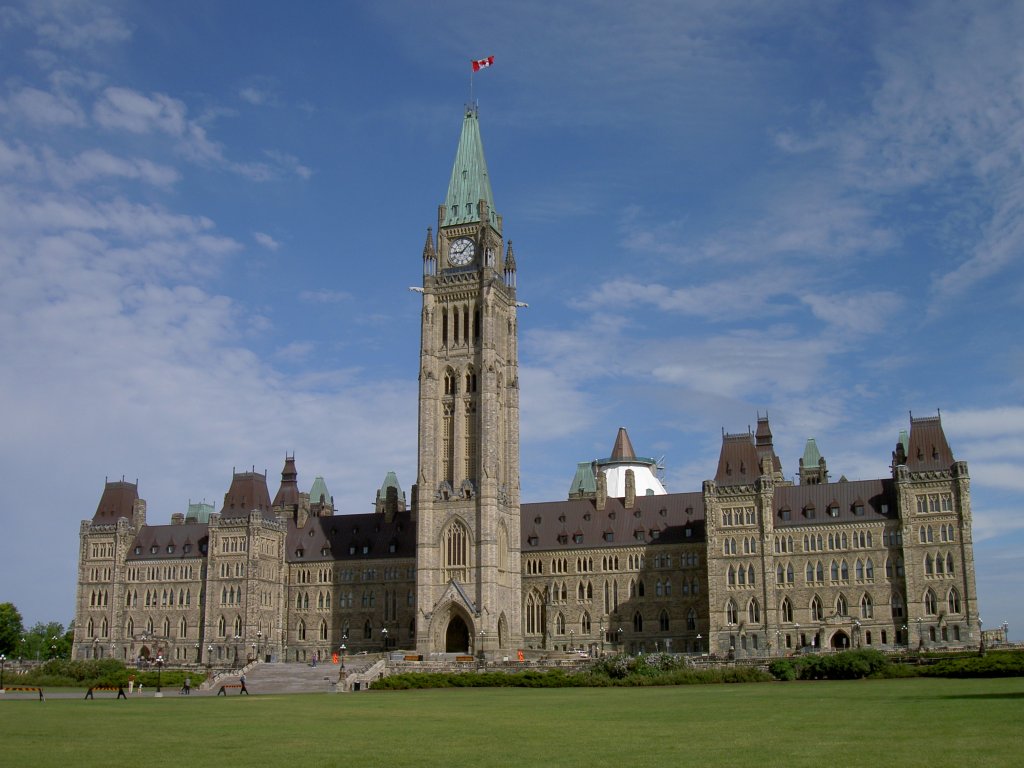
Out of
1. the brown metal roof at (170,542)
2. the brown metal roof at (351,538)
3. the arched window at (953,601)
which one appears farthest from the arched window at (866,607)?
the brown metal roof at (170,542)

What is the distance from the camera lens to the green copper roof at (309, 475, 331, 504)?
Result: 153875mm

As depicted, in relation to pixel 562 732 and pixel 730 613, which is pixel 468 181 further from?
pixel 562 732

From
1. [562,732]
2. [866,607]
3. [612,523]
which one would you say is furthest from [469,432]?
[562,732]

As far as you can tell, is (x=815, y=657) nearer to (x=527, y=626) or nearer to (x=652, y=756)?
(x=652, y=756)

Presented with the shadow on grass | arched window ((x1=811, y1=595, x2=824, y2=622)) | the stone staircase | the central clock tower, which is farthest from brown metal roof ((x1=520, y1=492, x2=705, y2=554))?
the shadow on grass

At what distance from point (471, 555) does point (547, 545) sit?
12.9 meters

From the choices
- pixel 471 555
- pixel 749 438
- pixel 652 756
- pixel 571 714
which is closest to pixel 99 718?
pixel 571 714

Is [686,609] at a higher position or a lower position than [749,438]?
lower

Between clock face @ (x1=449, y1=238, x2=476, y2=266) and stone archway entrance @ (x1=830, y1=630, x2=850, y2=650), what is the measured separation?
2050 inches

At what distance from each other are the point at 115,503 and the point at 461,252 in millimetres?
52360

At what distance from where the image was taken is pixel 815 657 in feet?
234

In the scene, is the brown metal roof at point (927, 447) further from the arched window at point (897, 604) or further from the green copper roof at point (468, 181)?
the green copper roof at point (468, 181)

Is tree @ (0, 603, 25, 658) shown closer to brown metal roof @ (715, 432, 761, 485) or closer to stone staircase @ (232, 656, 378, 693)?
stone staircase @ (232, 656, 378, 693)

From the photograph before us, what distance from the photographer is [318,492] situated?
155250mm
